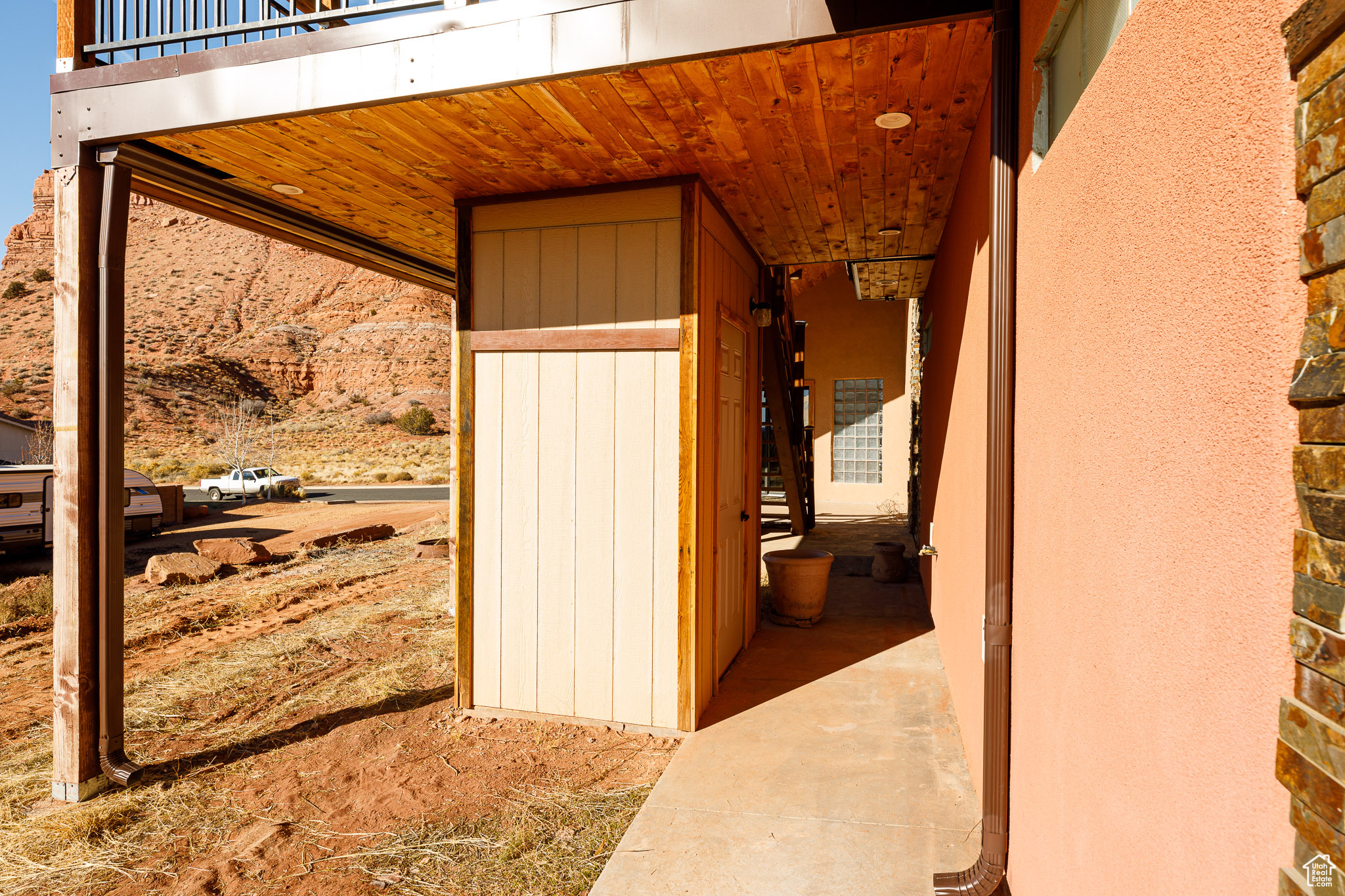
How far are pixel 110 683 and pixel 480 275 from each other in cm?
276

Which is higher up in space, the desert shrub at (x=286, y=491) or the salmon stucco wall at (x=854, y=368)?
the salmon stucco wall at (x=854, y=368)

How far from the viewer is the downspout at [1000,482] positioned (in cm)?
245

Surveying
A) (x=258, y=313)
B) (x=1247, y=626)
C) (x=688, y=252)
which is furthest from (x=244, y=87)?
(x=258, y=313)

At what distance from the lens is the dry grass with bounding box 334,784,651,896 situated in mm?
2652

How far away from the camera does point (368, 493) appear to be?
22.6 m

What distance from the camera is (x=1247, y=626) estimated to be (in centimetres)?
98

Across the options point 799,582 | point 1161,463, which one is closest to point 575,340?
point 799,582

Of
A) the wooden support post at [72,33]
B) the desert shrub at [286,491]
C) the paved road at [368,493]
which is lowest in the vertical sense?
the paved road at [368,493]

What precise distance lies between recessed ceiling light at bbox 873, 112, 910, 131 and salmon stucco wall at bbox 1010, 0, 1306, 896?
125 centimetres

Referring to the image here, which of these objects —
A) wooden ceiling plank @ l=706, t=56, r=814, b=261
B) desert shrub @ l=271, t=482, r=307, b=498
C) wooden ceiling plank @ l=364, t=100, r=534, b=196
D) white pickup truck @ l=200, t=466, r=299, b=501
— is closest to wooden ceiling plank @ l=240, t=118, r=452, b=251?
wooden ceiling plank @ l=364, t=100, r=534, b=196

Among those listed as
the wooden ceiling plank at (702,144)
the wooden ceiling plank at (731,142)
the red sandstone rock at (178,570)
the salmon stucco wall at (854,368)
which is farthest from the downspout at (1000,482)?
the salmon stucco wall at (854,368)

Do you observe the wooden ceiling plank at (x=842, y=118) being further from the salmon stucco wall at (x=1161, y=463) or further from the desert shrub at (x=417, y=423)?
the desert shrub at (x=417, y=423)

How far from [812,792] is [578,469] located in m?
2.04

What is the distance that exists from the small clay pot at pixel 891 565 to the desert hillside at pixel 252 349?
75.1ft
